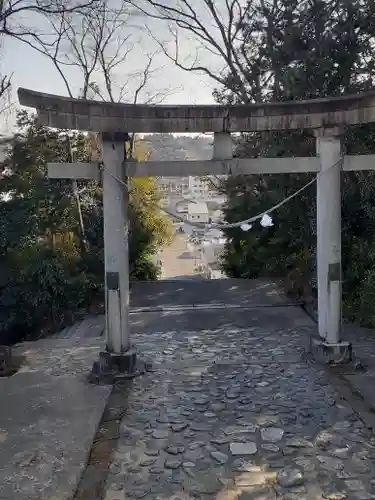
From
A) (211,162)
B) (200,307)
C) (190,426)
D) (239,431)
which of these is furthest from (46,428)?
(200,307)

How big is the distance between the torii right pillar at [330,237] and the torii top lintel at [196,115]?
27 centimetres

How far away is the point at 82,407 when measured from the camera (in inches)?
232

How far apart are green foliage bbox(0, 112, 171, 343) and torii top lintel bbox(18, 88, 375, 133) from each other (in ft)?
17.9

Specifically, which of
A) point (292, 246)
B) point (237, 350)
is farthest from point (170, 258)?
point (237, 350)

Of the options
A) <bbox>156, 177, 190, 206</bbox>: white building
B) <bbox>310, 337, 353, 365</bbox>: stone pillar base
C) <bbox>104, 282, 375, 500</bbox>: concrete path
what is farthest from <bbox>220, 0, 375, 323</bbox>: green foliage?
<bbox>156, 177, 190, 206</bbox>: white building

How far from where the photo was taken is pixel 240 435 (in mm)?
5156

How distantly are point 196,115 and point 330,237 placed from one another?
95.1 inches

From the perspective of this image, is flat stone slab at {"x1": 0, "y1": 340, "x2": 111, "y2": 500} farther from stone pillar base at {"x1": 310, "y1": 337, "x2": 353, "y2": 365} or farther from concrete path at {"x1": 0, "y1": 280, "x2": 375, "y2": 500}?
stone pillar base at {"x1": 310, "y1": 337, "x2": 353, "y2": 365}

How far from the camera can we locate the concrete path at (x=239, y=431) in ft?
14.0

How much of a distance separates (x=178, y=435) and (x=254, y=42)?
36.9 ft

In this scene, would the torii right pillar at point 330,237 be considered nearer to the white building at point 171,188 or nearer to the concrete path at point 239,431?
the concrete path at point 239,431

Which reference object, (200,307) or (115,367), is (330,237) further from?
(200,307)

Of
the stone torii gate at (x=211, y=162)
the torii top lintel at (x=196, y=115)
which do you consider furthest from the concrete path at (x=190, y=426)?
the torii top lintel at (x=196, y=115)

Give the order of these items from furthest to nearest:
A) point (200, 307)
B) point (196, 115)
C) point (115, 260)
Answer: point (200, 307) → point (115, 260) → point (196, 115)
